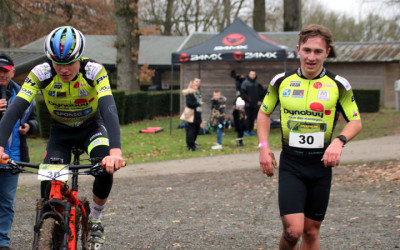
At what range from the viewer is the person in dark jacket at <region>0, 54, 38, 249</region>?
20.8 feet

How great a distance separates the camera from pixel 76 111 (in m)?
5.45

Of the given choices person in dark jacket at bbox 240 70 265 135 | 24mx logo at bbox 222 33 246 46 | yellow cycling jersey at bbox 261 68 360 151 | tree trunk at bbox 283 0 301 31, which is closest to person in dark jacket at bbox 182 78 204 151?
person in dark jacket at bbox 240 70 265 135

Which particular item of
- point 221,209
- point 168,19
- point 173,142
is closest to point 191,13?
point 168,19

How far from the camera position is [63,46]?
4.77m

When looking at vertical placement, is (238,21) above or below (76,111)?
above

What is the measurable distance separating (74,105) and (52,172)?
1.00m

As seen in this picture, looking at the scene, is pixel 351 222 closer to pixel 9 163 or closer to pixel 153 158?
pixel 9 163

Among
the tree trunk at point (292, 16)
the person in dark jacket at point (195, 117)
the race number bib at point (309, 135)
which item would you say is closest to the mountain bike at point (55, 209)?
the race number bib at point (309, 135)

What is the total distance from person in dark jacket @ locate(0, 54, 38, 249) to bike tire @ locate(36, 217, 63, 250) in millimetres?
1985

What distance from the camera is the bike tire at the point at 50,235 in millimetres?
4402

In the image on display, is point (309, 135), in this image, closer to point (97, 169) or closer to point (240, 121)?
point (97, 169)

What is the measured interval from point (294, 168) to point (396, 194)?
514 cm

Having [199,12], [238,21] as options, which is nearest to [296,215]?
[238,21]

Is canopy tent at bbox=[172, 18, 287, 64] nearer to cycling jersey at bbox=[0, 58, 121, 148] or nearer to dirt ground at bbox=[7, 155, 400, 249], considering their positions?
dirt ground at bbox=[7, 155, 400, 249]
